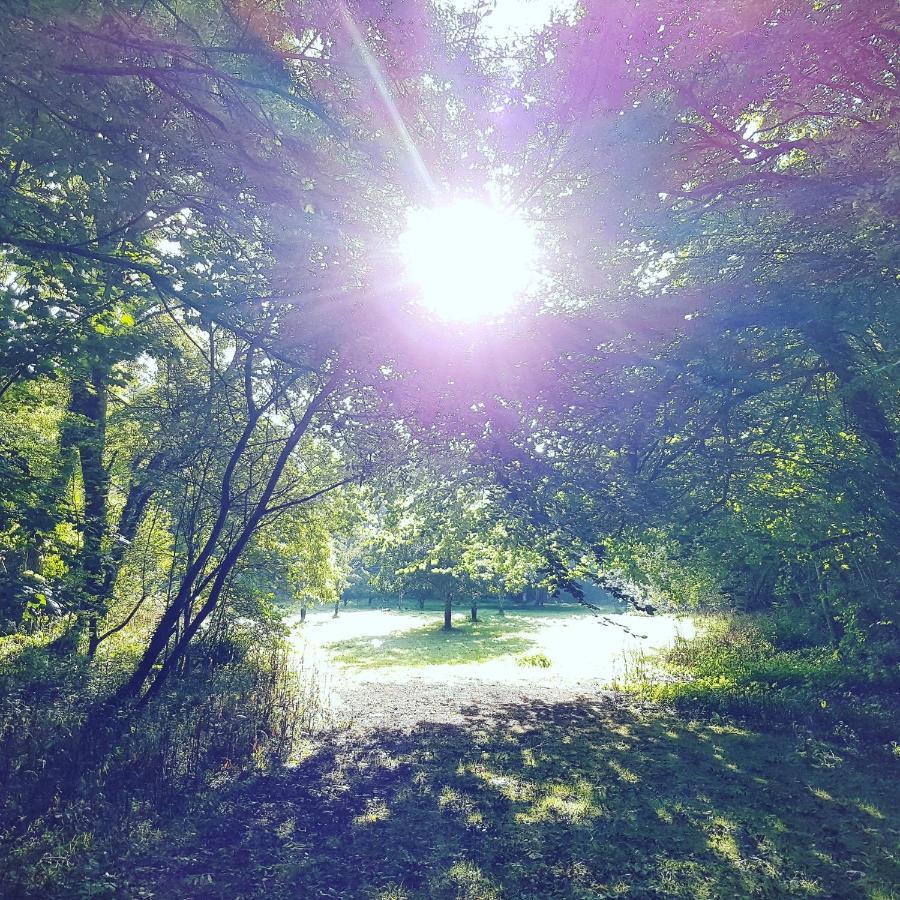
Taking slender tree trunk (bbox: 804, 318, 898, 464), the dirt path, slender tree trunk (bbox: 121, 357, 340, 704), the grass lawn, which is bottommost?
the grass lawn

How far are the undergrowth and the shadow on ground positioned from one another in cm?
62

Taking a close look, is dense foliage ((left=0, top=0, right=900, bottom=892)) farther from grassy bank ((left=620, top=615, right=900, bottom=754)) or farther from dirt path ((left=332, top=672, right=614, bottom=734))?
dirt path ((left=332, top=672, right=614, bottom=734))

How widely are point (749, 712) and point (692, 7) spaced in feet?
45.0

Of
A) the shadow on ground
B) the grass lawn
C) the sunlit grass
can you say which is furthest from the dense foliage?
the sunlit grass

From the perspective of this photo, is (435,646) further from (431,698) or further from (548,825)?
(548,825)

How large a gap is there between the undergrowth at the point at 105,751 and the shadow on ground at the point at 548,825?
0.62m

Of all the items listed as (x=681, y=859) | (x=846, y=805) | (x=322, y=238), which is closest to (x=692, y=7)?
(x=322, y=238)

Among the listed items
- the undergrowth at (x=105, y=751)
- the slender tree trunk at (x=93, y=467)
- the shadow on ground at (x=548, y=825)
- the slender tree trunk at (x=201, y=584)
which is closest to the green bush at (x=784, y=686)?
the shadow on ground at (x=548, y=825)

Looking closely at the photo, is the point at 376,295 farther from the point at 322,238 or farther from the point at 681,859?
the point at 681,859

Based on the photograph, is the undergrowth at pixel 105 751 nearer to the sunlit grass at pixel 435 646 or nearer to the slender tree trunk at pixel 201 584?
the slender tree trunk at pixel 201 584

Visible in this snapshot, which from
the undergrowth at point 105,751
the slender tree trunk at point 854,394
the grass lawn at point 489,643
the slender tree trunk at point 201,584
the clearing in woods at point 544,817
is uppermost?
the slender tree trunk at point 854,394

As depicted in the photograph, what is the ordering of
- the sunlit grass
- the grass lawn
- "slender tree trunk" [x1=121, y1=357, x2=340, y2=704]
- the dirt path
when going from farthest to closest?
the sunlit grass < the grass lawn < the dirt path < "slender tree trunk" [x1=121, y1=357, x2=340, y2=704]

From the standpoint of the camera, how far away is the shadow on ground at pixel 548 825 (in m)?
5.38

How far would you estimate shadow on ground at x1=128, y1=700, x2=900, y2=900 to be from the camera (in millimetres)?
5379
